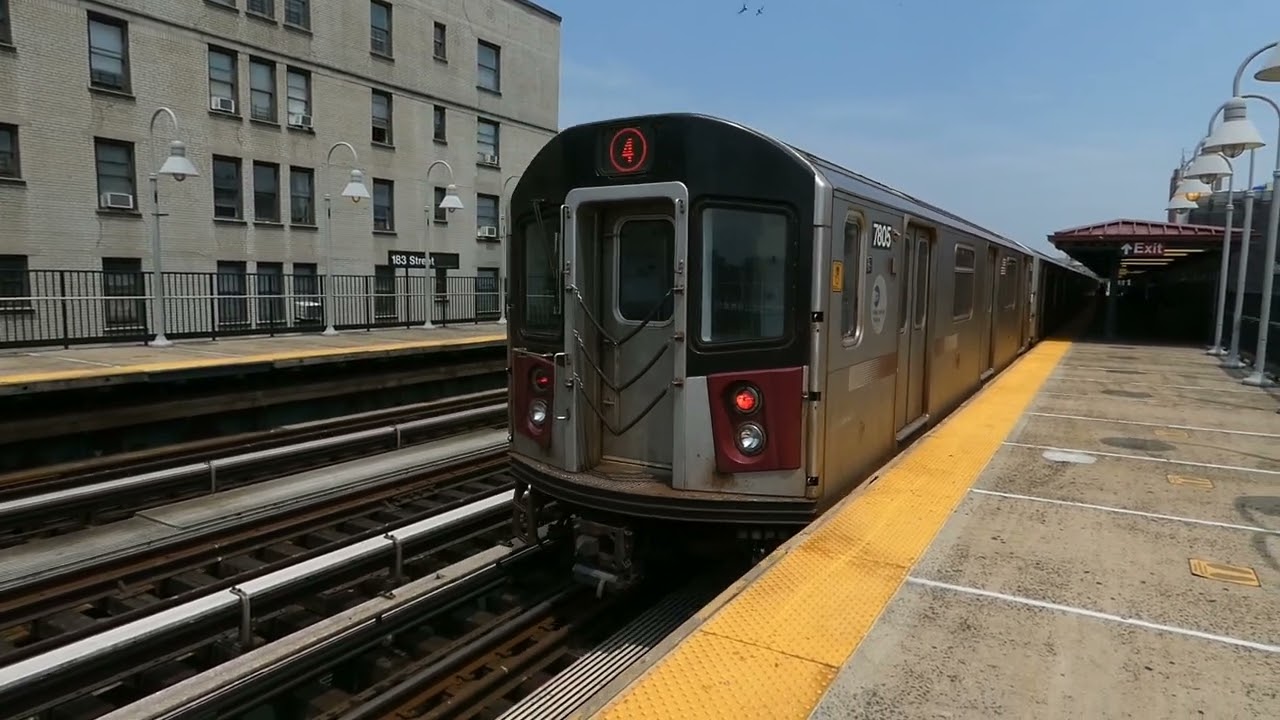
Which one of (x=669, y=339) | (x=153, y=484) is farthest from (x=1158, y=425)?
(x=153, y=484)

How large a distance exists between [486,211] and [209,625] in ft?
98.0

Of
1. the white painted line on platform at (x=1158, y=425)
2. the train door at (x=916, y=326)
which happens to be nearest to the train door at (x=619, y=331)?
the train door at (x=916, y=326)

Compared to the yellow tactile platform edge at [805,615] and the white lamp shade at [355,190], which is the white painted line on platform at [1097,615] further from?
the white lamp shade at [355,190]

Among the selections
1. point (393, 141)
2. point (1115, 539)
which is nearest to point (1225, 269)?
point (1115, 539)

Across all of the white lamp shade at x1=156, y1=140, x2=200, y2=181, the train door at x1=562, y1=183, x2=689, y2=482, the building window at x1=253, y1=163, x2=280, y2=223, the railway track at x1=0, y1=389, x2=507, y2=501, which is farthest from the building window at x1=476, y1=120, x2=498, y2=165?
the train door at x1=562, y1=183, x2=689, y2=482

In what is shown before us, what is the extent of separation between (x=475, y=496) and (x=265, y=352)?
289 inches

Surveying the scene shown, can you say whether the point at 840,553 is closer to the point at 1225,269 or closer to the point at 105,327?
the point at 105,327

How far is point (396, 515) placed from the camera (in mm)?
8180

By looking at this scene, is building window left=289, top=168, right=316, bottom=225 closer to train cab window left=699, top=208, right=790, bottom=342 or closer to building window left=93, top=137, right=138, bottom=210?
building window left=93, top=137, right=138, bottom=210

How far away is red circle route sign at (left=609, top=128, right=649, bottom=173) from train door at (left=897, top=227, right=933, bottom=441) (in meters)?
2.60

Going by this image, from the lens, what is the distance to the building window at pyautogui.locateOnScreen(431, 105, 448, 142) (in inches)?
1249

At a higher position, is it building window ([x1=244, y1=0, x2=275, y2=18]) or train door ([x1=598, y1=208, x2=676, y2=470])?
building window ([x1=244, y1=0, x2=275, y2=18])

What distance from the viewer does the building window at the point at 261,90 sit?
25.5m

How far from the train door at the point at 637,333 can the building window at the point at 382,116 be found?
26.7 meters
